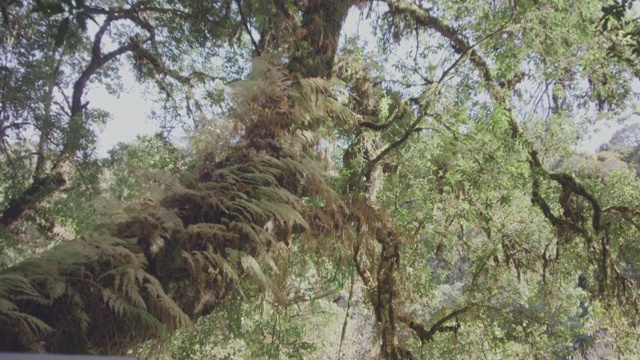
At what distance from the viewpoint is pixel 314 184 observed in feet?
11.4

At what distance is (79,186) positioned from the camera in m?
6.94

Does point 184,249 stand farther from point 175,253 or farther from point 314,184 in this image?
point 314,184

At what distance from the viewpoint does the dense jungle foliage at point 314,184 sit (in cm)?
237

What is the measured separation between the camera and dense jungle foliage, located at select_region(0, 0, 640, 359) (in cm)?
237

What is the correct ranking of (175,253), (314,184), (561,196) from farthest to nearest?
(561,196), (314,184), (175,253)

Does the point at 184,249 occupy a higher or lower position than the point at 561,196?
lower

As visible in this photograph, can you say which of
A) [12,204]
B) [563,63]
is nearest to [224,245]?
[563,63]

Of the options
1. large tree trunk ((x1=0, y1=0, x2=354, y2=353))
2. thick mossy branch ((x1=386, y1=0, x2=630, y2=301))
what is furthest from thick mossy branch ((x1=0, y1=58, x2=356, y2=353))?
thick mossy branch ((x1=386, y1=0, x2=630, y2=301))

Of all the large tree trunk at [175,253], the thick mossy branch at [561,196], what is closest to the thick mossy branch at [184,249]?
the large tree trunk at [175,253]

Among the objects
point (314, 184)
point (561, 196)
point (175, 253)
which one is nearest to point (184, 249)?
point (175, 253)

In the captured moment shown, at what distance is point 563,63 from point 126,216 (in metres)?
4.86

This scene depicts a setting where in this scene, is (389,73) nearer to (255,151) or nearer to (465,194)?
(465,194)

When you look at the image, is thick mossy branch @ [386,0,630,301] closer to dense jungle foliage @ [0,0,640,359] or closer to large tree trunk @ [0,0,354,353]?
dense jungle foliage @ [0,0,640,359]

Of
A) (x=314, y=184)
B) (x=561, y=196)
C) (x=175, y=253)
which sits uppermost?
(x=561, y=196)
